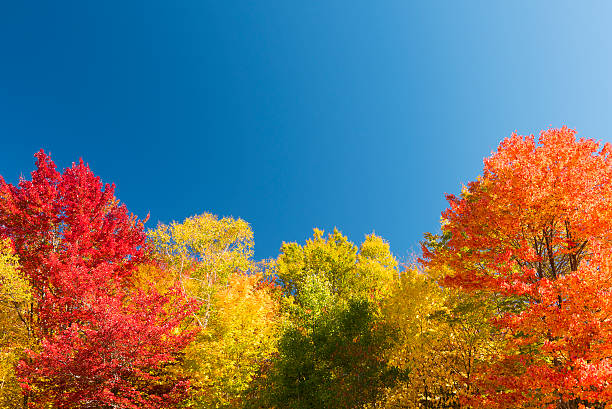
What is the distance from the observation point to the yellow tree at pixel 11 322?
17109 millimetres

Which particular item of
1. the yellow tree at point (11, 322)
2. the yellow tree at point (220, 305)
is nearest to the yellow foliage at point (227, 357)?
the yellow tree at point (220, 305)

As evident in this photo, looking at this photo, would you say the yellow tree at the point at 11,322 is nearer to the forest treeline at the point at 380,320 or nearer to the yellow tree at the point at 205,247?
the forest treeline at the point at 380,320

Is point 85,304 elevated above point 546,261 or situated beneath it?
elevated above

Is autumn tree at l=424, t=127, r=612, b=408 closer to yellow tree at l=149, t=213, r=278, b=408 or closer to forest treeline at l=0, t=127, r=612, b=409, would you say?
forest treeline at l=0, t=127, r=612, b=409

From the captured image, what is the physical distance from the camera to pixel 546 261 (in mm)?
13414

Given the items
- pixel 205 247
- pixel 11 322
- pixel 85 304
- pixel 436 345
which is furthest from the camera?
pixel 205 247

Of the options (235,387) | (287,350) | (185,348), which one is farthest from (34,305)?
(287,350)

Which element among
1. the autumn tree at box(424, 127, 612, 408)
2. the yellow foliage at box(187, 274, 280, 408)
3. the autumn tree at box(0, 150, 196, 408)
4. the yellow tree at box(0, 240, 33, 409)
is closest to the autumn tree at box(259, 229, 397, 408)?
the yellow foliage at box(187, 274, 280, 408)

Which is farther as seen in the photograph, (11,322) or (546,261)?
(11,322)

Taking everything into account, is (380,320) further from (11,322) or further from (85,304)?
(11,322)

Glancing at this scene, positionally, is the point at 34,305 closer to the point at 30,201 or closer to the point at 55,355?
the point at 30,201

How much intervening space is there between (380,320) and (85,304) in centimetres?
1455

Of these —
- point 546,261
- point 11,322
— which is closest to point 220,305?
point 11,322

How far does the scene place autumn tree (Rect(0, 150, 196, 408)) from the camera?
13.7 metres
